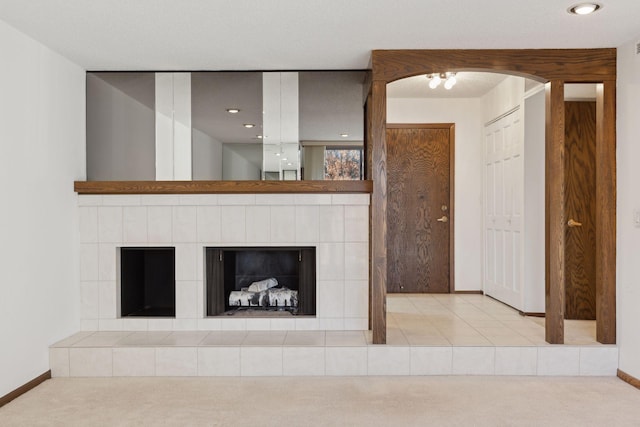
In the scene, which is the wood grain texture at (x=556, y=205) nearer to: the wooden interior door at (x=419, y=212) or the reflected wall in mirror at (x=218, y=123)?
the reflected wall in mirror at (x=218, y=123)

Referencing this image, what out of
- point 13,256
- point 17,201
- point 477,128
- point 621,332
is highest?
point 477,128

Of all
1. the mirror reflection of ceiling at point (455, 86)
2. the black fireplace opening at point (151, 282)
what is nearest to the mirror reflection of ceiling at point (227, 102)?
the black fireplace opening at point (151, 282)

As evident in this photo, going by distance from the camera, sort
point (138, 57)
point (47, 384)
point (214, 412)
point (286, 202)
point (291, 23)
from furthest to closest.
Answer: point (286, 202), point (138, 57), point (47, 384), point (291, 23), point (214, 412)

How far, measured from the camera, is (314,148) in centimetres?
399

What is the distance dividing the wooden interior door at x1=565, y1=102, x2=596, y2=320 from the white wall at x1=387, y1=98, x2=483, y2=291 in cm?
129

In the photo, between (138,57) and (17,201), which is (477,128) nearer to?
(138,57)

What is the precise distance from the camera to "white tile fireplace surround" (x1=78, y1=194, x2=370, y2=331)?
12.9ft

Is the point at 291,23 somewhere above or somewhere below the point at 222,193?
above

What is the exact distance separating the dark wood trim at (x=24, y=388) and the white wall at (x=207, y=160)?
5.65 ft

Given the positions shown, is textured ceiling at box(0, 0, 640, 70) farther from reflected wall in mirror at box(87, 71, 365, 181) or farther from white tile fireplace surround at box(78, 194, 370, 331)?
white tile fireplace surround at box(78, 194, 370, 331)

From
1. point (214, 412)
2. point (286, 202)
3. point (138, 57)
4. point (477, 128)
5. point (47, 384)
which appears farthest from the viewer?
point (477, 128)

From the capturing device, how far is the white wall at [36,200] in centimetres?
303

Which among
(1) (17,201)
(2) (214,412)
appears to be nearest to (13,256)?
(1) (17,201)

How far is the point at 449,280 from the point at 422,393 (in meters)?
2.82
